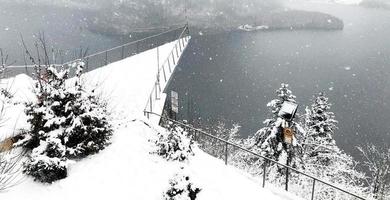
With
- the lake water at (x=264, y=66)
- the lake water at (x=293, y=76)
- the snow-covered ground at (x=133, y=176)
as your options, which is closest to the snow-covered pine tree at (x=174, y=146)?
the snow-covered ground at (x=133, y=176)

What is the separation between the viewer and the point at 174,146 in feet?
44.0

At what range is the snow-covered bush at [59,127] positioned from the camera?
470 inches

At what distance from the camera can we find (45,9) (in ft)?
549

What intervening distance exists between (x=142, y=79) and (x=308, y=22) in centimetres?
16394

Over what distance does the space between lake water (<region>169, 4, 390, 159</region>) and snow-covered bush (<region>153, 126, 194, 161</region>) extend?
5828cm

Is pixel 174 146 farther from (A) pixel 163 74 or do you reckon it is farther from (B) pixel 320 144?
(B) pixel 320 144

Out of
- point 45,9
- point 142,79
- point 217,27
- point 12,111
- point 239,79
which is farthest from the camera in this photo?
point 217,27

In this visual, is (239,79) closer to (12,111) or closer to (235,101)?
(235,101)

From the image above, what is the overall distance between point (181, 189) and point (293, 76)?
99500mm

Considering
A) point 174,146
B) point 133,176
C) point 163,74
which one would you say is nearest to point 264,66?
point 163,74

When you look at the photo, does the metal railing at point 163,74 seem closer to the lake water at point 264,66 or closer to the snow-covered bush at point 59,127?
the snow-covered bush at point 59,127

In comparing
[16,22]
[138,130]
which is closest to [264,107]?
[138,130]

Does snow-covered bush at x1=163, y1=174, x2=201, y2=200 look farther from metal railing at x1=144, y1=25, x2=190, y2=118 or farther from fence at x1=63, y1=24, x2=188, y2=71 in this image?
fence at x1=63, y1=24, x2=188, y2=71

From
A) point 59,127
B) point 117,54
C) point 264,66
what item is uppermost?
point 59,127
